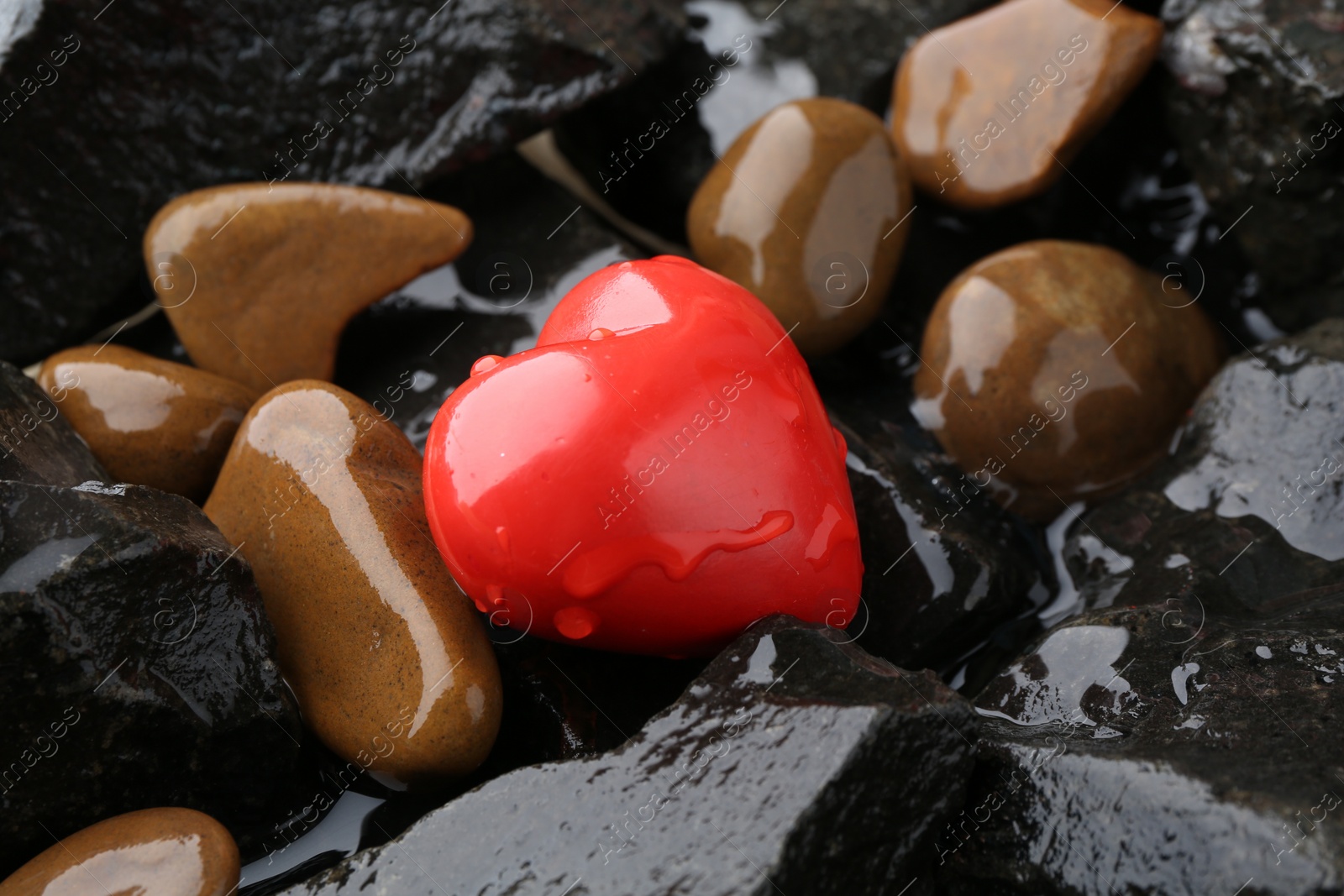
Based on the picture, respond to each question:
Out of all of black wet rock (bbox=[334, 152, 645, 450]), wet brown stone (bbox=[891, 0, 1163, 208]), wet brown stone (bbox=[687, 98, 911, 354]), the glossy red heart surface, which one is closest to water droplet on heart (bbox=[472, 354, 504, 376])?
the glossy red heart surface

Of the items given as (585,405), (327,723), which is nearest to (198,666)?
(327,723)

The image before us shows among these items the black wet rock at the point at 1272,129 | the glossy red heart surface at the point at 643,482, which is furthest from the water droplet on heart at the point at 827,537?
the black wet rock at the point at 1272,129

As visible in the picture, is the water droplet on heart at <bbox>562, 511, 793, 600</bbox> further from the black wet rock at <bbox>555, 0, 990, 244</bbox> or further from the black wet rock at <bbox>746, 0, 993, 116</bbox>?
the black wet rock at <bbox>746, 0, 993, 116</bbox>

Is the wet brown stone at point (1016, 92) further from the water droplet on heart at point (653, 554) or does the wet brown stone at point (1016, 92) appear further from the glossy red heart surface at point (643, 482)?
the water droplet on heart at point (653, 554)

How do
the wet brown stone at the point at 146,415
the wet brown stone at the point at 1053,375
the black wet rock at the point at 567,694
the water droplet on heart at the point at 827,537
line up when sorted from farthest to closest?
the wet brown stone at the point at 1053,375 → the wet brown stone at the point at 146,415 → the black wet rock at the point at 567,694 → the water droplet on heart at the point at 827,537

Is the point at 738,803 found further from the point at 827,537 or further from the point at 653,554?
the point at 827,537

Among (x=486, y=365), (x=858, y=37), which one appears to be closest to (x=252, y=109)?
(x=486, y=365)
